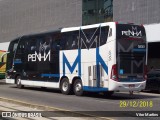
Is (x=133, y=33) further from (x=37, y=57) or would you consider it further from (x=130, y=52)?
(x=37, y=57)

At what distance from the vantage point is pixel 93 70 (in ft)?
67.3

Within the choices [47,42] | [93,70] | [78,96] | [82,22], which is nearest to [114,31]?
[93,70]

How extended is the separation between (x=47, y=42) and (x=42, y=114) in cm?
1164

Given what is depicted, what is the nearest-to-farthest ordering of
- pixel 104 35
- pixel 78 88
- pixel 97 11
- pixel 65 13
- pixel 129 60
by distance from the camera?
pixel 129 60, pixel 104 35, pixel 78 88, pixel 97 11, pixel 65 13

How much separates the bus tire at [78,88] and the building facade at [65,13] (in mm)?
15470

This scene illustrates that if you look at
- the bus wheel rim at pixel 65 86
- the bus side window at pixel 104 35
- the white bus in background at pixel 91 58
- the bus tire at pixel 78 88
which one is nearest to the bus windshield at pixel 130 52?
the white bus in background at pixel 91 58

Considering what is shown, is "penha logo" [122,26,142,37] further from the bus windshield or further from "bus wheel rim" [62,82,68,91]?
"bus wheel rim" [62,82,68,91]

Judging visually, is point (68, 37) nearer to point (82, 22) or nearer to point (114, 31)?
point (114, 31)

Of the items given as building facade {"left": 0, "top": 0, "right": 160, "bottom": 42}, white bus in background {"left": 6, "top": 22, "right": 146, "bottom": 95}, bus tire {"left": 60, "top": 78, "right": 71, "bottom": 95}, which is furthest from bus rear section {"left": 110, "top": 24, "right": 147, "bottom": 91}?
building facade {"left": 0, "top": 0, "right": 160, "bottom": 42}

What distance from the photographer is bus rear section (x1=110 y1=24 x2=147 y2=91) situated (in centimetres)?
1938

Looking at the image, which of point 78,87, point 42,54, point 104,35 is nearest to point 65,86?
point 78,87

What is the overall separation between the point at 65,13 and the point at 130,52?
30.3 m

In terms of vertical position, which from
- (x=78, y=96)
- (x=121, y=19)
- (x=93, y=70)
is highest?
(x=121, y=19)

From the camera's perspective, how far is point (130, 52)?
64.9 ft
